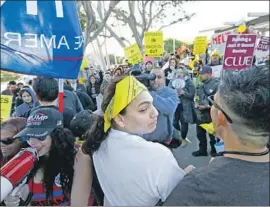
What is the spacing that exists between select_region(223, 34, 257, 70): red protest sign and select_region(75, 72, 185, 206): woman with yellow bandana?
379cm

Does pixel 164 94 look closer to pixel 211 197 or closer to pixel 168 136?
pixel 168 136

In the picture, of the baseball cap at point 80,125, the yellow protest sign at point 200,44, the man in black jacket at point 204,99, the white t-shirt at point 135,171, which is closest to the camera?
the white t-shirt at point 135,171

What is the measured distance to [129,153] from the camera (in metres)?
1.47

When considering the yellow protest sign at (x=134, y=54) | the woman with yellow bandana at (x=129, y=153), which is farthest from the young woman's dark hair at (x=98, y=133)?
the yellow protest sign at (x=134, y=54)

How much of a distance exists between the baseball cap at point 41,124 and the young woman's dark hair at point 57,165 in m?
0.04

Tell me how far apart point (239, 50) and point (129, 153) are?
4277mm

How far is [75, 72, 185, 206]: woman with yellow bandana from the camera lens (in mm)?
1386

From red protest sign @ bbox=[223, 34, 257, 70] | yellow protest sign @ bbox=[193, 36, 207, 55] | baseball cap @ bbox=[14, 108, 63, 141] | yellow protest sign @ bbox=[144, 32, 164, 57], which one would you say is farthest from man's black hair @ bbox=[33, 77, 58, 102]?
yellow protest sign @ bbox=[193, 36, 207, 55]

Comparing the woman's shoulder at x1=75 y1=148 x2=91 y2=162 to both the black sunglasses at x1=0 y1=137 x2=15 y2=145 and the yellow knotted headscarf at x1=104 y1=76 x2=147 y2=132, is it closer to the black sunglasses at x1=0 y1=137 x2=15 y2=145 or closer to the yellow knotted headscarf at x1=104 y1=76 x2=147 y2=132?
the yellow knotted headscarf at x1=104 y1=76 x2=147 y2=132

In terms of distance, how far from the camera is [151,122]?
1.76m

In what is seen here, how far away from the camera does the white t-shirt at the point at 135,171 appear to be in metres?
1.38

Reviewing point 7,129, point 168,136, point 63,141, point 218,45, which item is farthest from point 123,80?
point 218,45

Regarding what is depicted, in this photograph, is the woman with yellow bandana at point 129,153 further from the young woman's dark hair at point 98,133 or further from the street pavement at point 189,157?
the street pavement at point 189,157

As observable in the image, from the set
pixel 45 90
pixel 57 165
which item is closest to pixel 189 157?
pixel 45 90
